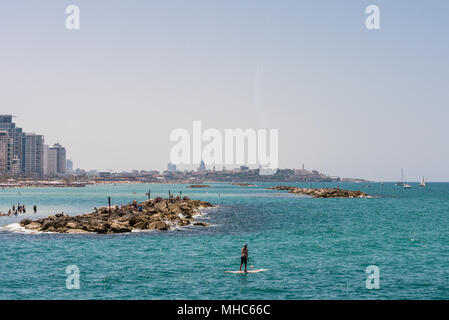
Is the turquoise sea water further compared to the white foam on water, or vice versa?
the white foam on water

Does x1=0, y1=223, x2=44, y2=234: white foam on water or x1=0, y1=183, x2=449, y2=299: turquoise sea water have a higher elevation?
x1=0, y1=183, x2=449, y2=299: turquoise sea water

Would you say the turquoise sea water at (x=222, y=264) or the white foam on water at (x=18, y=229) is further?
the white foam on water at (x=18, y=229)

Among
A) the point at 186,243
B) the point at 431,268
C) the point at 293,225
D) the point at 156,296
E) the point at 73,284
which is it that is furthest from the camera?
the point at 293,225

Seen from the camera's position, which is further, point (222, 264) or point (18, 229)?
point (18, 229)

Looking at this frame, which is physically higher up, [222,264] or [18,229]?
[222,264]

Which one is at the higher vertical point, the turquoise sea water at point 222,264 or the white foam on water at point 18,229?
the turquoise sea water at point 222,264

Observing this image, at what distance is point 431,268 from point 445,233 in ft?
90.0
